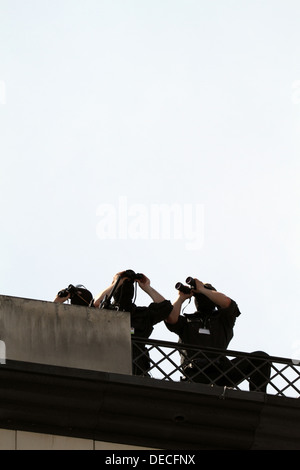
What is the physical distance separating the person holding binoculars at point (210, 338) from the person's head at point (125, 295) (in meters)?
0.58

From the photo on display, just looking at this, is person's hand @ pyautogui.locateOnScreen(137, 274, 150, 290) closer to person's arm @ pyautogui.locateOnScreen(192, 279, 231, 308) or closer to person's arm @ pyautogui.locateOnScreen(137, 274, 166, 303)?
person's arm @ pyautogui.locateOnScreen(137, 274, 166, 303)

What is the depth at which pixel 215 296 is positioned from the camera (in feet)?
136

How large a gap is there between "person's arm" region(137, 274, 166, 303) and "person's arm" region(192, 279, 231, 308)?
57 centimetres

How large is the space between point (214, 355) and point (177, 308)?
3.59 ft

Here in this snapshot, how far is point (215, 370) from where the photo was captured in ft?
133

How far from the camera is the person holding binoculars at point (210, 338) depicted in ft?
132

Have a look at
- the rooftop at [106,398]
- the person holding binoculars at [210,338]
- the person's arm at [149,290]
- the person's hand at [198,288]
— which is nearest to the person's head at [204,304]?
the person holding binoculars at [210,338]

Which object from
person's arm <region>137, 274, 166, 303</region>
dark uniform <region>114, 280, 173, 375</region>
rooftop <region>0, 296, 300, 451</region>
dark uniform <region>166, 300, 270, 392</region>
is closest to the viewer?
rooftop <region>0, 296, 300, 451</region>

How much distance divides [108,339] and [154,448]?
5.20 feet

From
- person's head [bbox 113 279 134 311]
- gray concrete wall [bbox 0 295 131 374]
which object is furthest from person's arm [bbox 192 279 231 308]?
gray concrete wall [bbox 0 295 131 374]

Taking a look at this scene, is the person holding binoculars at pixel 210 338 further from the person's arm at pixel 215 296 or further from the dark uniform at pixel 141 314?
the dark uniform at pixel 141 314

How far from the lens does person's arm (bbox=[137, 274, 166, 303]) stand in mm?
41031

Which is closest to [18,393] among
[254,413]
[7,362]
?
[7,362]
